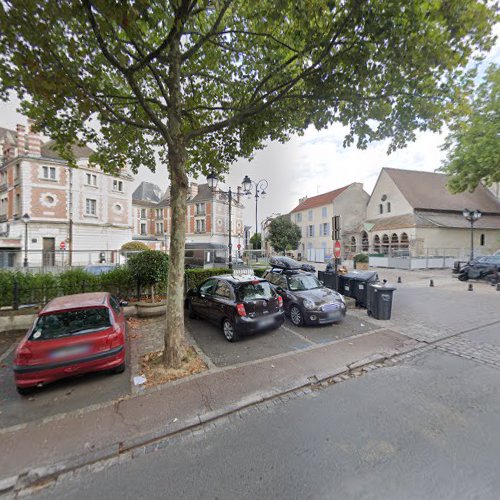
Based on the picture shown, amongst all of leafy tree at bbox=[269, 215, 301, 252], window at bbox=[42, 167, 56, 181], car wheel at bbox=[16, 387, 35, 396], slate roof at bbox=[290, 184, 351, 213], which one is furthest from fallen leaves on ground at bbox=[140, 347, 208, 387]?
slate roof at bbox=[290, 184, 351, 213]

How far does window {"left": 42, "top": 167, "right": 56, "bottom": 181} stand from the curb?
27624 millimetres

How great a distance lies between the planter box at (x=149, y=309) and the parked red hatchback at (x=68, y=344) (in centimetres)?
310

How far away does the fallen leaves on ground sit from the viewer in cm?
410

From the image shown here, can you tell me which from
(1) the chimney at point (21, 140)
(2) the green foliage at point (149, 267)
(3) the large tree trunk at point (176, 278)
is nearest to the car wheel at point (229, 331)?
(3) the large tree trunk at point (176, 278)

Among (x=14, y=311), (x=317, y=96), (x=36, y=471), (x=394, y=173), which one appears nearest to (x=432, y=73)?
(x=317, y=96)

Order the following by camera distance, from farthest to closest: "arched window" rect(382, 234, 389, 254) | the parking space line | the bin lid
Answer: "arched window" rect(382, 234, 389, 254)
the bin lid
the parking space line

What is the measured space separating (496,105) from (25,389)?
24.0 m

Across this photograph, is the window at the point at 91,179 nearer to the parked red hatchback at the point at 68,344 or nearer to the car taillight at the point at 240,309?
the parked red hatchback at the point at 68,344

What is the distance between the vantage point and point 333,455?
255cm

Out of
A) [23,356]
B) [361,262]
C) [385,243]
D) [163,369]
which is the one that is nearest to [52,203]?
[23,356]

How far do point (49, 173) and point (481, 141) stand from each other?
33.3 metres

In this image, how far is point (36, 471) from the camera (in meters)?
2.44

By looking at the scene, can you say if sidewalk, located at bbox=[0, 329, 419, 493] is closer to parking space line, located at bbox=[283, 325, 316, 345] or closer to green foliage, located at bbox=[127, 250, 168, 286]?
parking space line, located at bbox=[283, 325, 316, 345]

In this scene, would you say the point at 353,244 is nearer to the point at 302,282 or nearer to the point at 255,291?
the point at 302,282
